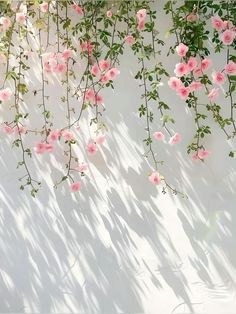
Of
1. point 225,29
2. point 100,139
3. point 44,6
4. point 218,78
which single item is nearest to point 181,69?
point 218,78

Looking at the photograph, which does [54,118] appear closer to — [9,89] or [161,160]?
[9,89]

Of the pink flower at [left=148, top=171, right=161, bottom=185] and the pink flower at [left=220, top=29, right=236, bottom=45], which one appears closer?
the pink flower at [left=220, top=29, right=236, bottom=45]

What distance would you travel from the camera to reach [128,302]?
2225 millimetres

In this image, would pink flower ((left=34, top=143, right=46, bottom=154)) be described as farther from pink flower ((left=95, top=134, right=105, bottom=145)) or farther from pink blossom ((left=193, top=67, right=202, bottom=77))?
pink blossom ((left=193, top=67, right=202, bottom=77))

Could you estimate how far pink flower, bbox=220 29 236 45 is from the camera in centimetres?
197

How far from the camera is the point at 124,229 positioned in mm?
2256

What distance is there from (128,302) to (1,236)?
0.81 metres

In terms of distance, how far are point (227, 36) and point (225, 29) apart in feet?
0.26

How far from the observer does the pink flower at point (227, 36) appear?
197 centimetres

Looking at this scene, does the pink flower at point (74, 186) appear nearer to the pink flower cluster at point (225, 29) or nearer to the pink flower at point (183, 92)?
the pink flower at point (183, 92)

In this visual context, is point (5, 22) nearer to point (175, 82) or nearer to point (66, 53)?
point (66, 53)

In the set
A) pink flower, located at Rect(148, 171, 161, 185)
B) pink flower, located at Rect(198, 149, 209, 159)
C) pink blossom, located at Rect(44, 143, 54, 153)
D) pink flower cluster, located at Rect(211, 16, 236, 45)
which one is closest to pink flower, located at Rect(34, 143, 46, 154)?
pink blossom, located at Rect(44, 143, 54, 153)

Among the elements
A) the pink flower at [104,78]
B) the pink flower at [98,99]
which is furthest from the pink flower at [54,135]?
the pink flower at [104,78]

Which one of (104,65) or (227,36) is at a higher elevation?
(104,65)
